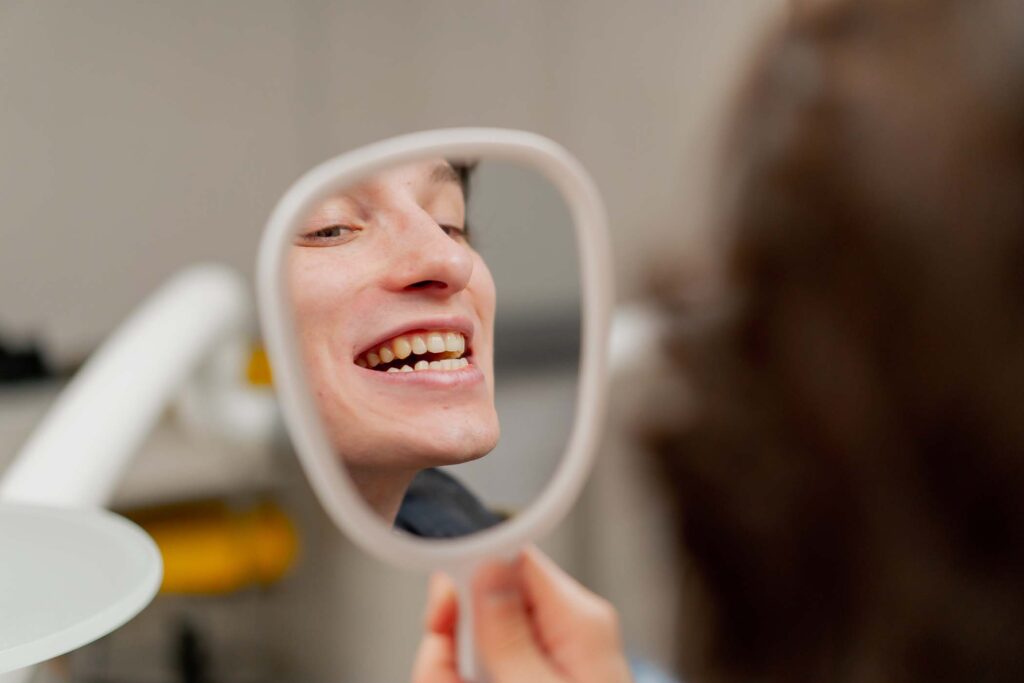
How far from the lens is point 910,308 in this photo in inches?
17.4

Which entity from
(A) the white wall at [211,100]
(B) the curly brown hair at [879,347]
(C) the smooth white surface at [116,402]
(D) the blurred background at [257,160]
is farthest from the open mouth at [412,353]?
(A) the white wall at [211,100]

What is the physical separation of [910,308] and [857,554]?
0.52ft

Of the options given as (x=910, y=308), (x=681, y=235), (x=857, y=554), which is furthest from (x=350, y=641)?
(x=910, y=308)


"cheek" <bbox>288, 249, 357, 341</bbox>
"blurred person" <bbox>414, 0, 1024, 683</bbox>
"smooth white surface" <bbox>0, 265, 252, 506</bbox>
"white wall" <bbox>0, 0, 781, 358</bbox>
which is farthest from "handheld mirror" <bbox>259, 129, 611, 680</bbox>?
"white wall" <bbox>0, 0, 781, 358</bbox>

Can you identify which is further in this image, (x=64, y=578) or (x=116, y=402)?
(x=116, y=402)

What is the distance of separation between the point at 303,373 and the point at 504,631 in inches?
3.2

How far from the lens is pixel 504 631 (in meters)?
0.22

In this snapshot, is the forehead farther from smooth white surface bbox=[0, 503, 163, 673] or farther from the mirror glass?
smooth white surface bbox=[0, 503, 163, 673]

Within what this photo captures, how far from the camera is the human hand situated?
8.6 inches

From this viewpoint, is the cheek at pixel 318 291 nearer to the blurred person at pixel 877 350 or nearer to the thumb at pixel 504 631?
the thumb at pixel 504 631

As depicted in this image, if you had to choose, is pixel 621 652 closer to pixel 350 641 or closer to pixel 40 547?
pixel 40 547

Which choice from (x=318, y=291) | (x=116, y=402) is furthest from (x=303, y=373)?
(x=116, y=402)

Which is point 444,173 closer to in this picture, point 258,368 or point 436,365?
point 436,365

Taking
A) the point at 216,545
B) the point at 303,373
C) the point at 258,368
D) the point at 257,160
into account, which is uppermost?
the point at 303,373
